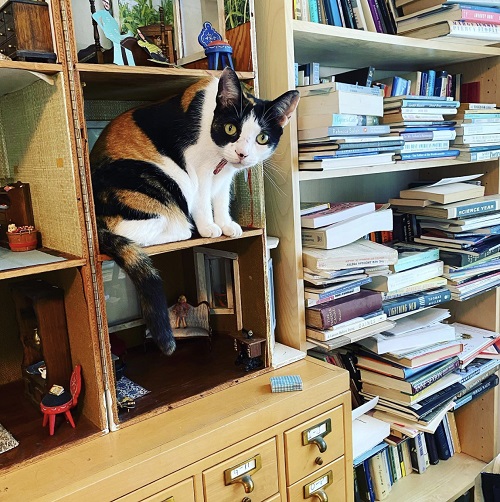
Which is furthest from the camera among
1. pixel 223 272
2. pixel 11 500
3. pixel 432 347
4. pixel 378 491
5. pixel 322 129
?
pixel 378 491

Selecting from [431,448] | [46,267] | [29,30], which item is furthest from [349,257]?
[431,448]

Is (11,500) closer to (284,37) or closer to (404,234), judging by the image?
(284,37)

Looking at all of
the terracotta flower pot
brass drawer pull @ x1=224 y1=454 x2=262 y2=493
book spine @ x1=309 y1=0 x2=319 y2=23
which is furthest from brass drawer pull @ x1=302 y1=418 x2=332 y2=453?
book spine @ x1=309 y1=0 x2=319 y2=23

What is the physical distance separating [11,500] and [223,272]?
700 mm

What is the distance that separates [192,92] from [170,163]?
15 cm

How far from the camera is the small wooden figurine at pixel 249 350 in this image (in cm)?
114

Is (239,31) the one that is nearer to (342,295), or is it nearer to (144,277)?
(144,277)

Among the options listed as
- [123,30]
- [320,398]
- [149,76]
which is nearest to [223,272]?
[320,398]

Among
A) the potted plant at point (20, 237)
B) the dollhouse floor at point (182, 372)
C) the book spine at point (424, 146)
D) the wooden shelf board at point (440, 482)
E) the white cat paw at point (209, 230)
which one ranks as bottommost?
the wooden shelf board at point (440, 482)

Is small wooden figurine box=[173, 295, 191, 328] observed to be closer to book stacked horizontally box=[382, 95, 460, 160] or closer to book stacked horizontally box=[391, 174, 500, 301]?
book stacked horizontally box=[382, 95, 460, 160]

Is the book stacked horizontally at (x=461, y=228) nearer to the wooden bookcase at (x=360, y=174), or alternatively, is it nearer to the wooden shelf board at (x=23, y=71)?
the wooden bookcase at (x=360, y=174)

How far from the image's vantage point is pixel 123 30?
124cm

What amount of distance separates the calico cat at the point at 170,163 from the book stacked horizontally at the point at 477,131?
2.63 ft

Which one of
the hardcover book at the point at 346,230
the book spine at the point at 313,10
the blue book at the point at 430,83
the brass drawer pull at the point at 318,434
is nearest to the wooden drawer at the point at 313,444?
the brass drawer pull at the point at 318,434
